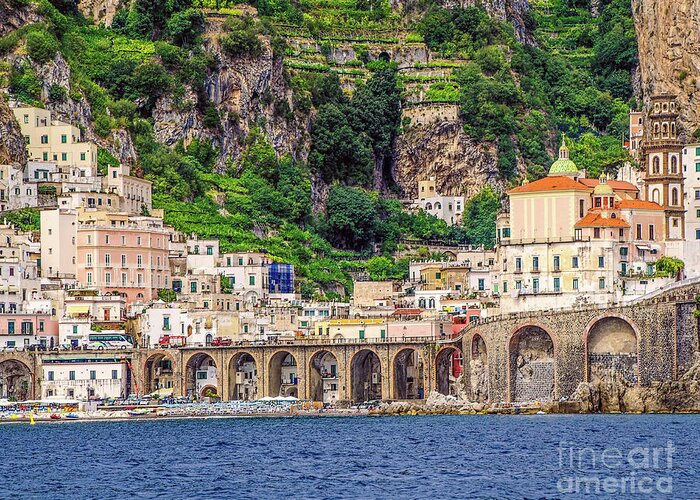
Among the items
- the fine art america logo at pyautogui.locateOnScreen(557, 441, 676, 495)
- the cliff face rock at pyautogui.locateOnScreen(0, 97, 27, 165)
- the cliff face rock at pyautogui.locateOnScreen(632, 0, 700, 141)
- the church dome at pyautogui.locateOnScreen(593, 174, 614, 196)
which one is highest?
the cliff face rock at pyautogui.locateOnScreen(632, 0, 700, 141)

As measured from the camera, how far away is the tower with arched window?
16550cm

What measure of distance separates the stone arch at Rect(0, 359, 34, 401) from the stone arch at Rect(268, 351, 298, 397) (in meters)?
17.7

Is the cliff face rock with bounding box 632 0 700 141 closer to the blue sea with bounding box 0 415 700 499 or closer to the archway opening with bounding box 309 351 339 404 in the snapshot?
the archway opening with bounding box 309 351 339 404

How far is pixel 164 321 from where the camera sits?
6619 inches

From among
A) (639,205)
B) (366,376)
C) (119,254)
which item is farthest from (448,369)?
(119,254)

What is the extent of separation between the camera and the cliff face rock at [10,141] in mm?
177375

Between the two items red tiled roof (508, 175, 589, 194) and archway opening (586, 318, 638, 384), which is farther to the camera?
red tiled roof (508, 175, 589, 194)

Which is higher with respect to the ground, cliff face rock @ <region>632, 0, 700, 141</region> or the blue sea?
cliff face rock @ <region>632, 0, 700, 141</region>

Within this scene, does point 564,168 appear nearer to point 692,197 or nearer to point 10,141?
point 692,197

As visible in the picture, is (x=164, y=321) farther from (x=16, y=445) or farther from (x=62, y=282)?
(x=16, y=445)

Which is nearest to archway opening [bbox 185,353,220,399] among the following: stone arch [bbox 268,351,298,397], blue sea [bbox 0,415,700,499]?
stone arch [bbox 268,351,298,397]

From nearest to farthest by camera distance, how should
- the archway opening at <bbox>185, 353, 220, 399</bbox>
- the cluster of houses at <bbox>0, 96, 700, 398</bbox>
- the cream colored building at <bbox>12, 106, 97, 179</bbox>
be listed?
the cluster of houses at <bbox>0, 96, 700, 398</bbox>
the archway opening at <bbox>185, 353, 220, 399</bbox>
the cream colored building at <bbox>12, 106, 97, 179</bbox>

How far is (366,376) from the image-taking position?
168625 mm

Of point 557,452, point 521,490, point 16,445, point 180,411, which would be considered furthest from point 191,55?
point 521,490
